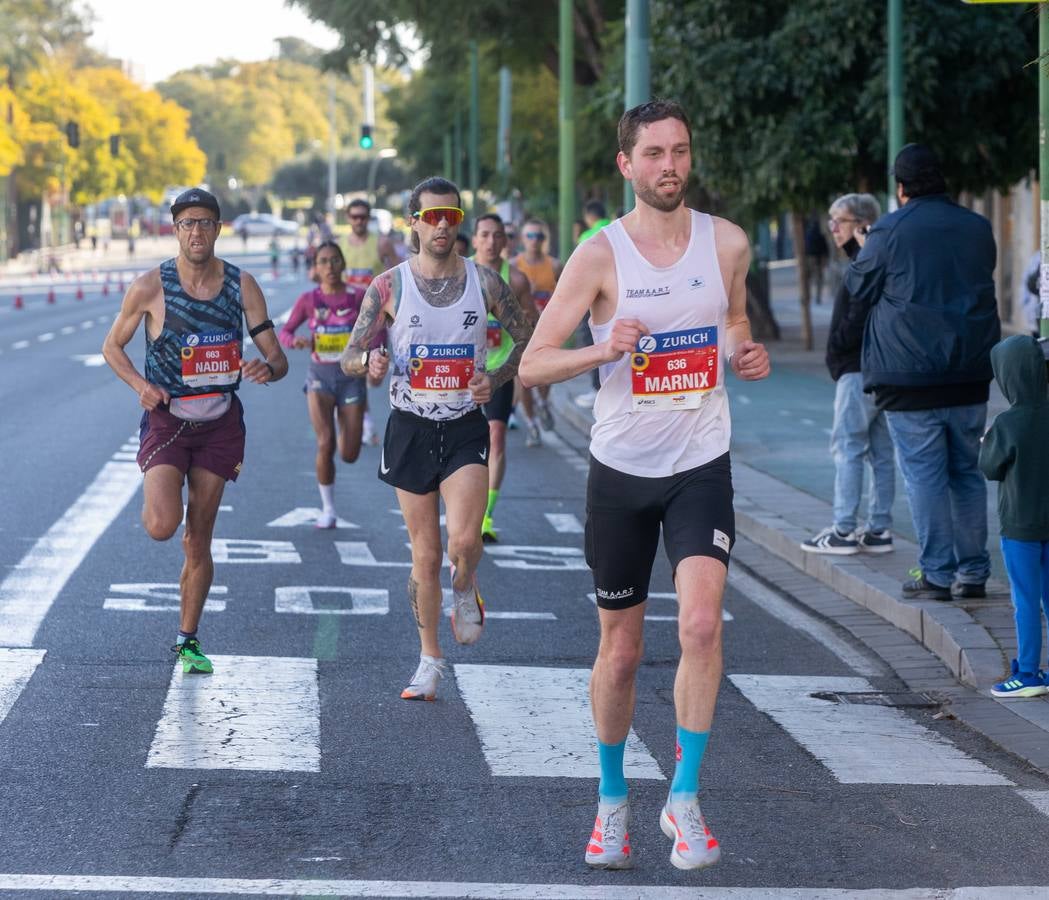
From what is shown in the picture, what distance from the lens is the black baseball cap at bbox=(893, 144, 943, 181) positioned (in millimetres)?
8883

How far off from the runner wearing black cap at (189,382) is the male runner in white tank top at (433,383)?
58 cm

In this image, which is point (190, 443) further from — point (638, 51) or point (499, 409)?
point (638, 51)

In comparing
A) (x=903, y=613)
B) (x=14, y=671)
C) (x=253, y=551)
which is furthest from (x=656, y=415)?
(x=253, y=551)

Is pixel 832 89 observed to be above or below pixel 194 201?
above

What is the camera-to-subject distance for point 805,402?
2056 centimetres

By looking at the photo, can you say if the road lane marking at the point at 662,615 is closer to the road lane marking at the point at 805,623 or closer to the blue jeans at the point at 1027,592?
the road lane marking at the point at 805,623

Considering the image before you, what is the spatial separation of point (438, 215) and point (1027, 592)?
2.60 m

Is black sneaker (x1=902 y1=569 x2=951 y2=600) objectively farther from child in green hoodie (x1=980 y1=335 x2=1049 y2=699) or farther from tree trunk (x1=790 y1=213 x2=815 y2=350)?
tree trunk (x1=790 y1=213 x2=815 y2=350)

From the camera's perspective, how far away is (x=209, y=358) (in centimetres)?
796

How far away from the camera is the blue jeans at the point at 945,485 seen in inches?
352

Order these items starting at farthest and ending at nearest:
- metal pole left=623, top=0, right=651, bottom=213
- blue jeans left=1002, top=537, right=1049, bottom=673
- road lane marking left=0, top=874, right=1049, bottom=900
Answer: metal pole left=623, top=0, right=651, bottom=213, blue jeans left=1002, top=537, right=1049, bottom=673, road lane marking left=0, top=874, right=1049, bottom=900

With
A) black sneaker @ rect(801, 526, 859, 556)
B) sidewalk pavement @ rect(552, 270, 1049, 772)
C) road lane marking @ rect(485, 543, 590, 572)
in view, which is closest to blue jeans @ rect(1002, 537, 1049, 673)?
sidewalk pavement @ rect(552, 270, 1049, 772)

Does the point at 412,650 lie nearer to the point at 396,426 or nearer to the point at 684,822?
the point at 396,426

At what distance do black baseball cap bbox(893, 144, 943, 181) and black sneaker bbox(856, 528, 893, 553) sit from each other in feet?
7.66
